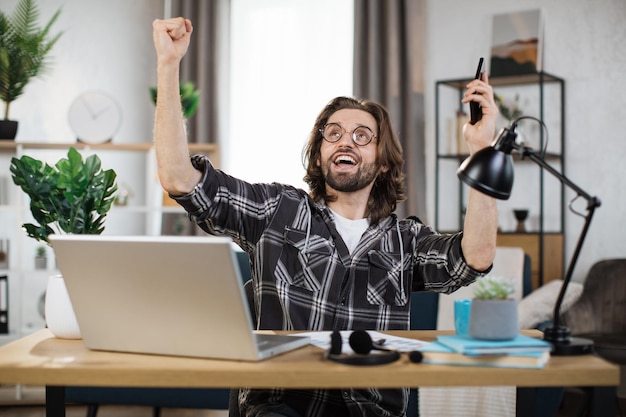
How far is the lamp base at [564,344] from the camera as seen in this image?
140 cm

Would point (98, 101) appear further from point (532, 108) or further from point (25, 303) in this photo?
point (532, 108)

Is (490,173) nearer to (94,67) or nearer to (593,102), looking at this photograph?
(593,102)

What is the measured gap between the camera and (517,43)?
191 inches

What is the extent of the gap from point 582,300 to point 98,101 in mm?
2965

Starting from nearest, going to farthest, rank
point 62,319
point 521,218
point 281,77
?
point 62,319 → point 521,218 → point 281,77

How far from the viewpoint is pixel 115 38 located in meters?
5.52

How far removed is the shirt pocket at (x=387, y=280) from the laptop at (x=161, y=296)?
2.06ft

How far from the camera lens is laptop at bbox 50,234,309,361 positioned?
1.26 meters

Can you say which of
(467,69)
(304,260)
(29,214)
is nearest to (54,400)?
(304,260)

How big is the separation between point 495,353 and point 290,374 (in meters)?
A: 0.33

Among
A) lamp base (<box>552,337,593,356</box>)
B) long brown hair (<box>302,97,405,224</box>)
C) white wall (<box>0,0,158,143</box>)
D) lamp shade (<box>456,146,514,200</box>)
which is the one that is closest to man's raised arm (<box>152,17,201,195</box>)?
long brown hair (<box>302,97,405,224</box>)

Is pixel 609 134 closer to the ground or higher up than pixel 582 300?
higher up

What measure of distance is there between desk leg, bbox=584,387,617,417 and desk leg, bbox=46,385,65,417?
3.05 ft

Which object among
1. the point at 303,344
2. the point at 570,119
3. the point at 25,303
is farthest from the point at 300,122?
the point at 303,344
